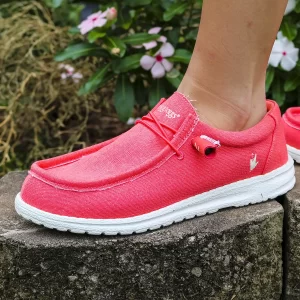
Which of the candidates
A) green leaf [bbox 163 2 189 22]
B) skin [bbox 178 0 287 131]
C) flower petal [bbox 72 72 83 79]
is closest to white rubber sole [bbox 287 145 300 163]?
skin [bbox 178 0 287 131]

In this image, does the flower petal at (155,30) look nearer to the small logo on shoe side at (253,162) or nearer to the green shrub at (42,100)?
the green shrub at (42,100)

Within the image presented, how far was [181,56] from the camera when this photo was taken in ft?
7.07

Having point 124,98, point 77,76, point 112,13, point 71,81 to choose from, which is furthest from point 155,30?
point 71,81

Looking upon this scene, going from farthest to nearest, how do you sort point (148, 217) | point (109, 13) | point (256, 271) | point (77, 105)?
point (77, 105)
point (109, 13)
point (256, 271)
point (148, 217)

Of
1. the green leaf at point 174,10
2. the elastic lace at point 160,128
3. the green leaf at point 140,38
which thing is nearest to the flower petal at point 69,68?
the green leaf at point 140,38

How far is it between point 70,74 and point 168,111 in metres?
1.41

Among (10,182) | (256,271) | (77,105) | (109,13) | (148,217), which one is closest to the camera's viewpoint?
(148,217)

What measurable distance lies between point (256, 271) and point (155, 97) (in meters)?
0.98

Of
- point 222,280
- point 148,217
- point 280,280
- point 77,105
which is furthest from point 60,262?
point 77,105

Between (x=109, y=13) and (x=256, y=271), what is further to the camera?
(x=109, y=13)

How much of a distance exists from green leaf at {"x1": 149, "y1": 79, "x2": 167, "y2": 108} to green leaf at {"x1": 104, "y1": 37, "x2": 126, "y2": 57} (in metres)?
0.18

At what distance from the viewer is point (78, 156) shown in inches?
55.1

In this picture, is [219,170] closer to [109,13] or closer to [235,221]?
[235,221]

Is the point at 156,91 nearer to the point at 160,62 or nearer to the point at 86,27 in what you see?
the point at 160,62
